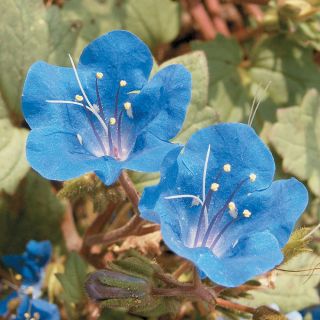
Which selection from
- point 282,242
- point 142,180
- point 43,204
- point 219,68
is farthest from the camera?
point 219,68

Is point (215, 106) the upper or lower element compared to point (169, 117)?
lower

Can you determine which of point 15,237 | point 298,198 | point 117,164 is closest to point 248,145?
point 298,198

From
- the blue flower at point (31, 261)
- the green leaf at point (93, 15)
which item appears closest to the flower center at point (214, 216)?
the blue flower at point (31, 261)

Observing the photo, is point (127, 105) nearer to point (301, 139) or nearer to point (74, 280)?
point (74, 280)

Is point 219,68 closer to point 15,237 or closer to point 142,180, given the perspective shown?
point 142,180

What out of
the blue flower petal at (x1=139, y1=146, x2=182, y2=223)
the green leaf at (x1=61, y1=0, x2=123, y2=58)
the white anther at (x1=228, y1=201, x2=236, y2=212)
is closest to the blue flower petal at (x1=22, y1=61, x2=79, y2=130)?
the blue flower petal at (x1=139, y1=146, x2=182, y2=223)

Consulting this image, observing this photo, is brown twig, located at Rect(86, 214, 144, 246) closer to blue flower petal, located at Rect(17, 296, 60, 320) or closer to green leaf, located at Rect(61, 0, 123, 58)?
blue flower petal, located at Rect(17, 296, 60, 320)
